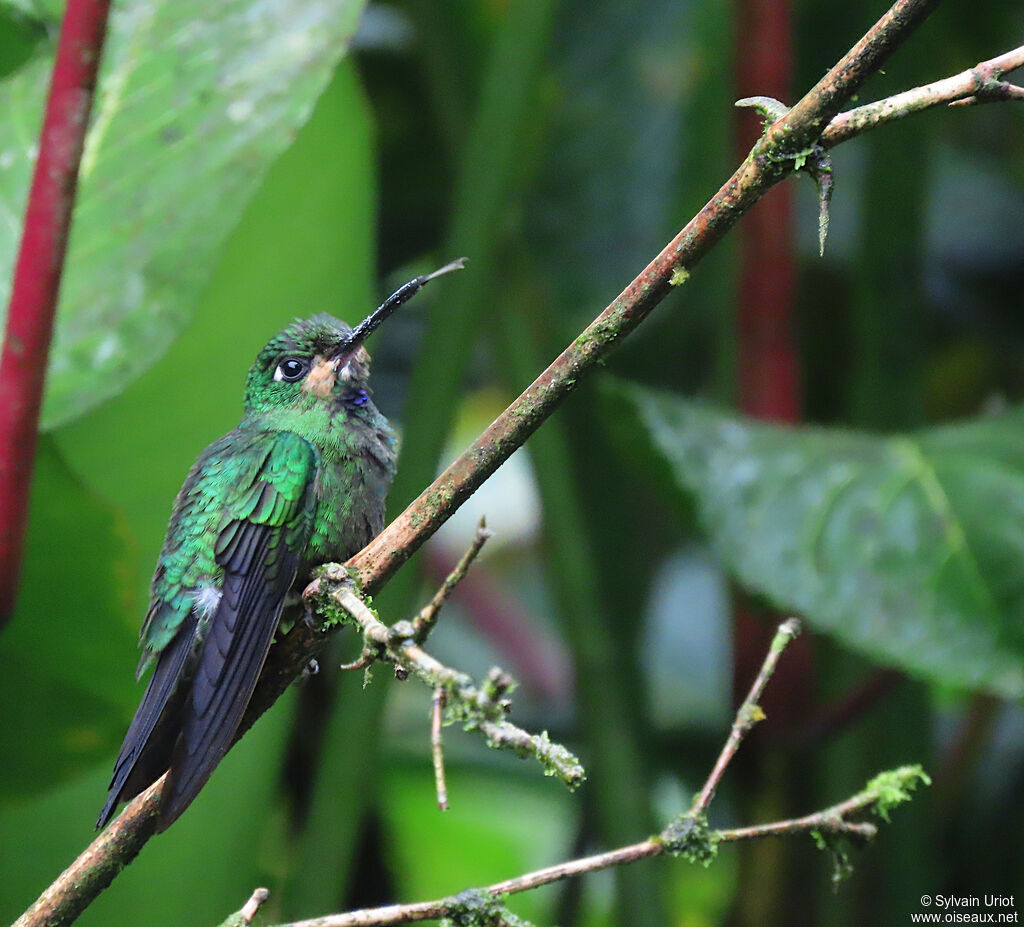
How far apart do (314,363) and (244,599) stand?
47 cm

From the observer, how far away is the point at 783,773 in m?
2.05

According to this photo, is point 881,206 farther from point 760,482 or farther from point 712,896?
point 712,896

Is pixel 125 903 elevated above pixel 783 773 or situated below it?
below

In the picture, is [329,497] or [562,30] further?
[562,30]

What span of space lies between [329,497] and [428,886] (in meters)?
2.07

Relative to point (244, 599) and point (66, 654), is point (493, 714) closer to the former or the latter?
point (244, 599)

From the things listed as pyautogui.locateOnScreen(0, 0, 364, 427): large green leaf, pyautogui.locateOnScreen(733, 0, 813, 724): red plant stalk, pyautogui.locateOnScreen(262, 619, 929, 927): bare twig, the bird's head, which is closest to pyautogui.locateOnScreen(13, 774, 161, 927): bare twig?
pyautogui.locateOnScreen(262, 619, 929, 927): bare twig

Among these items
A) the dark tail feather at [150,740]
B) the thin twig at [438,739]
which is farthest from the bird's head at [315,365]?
the thin twig at [438,739]

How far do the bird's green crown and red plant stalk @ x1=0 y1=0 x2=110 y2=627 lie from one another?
482mm

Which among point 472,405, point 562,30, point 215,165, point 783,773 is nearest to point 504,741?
point 215,165

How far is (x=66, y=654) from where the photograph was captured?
4.54 feet

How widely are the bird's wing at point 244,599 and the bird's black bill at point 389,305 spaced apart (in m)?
0.15

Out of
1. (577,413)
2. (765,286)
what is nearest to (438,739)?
(765,286)

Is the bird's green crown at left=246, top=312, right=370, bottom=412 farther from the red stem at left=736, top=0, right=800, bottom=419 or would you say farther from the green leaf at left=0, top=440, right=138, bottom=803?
the red stem at left=736, top=0, right=800, bottom=419
